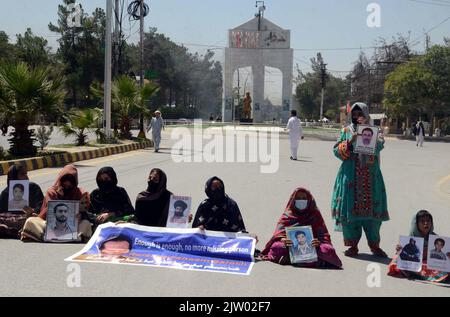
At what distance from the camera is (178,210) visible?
22.5ft

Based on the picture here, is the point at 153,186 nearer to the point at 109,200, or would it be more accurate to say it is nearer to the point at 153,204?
the point at 153,204

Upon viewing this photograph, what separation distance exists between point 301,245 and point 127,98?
820 inches

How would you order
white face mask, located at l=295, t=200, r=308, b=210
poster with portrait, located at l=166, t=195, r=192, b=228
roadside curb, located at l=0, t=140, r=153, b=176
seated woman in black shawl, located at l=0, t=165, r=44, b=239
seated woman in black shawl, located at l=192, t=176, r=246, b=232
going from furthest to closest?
roadside curb, located at l=0, t=140, r=153, b=176, seated woman in black shawl, located at l=0, t=165, r=44, b=239, poster with portrait, located at l=166, t=195, r=192, b=228, seated woman in black shawl, located at l=192, t=176, r=246, b=232, white face mask, located at l=295, t=200, r=308, b=210

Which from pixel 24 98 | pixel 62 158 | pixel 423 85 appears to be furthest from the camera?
pixel 423 85

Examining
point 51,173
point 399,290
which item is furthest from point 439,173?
point 399,290

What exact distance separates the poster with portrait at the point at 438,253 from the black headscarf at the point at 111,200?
11.1 feet

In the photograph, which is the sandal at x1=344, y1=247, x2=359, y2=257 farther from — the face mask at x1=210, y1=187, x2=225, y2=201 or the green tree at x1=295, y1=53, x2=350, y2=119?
the green tree at x1=295, y1=53, x2=350, y2=119

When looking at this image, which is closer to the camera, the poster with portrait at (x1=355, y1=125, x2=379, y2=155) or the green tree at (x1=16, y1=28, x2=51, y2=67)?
the poster with portrait at (x1=355, y1=125, x2=379, y2=155)

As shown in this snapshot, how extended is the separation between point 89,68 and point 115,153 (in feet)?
126

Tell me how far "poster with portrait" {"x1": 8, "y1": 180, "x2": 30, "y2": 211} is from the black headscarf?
0.75 meters

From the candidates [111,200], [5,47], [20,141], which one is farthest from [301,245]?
[5,47]

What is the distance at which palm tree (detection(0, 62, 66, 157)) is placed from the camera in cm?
1573

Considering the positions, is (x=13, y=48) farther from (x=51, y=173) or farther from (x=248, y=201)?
(x=248, y=201)

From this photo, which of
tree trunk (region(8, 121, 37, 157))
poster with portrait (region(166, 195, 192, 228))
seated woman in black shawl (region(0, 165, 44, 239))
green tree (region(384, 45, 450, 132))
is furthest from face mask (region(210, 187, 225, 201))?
green tree (region(384, 45, 450, 132))
